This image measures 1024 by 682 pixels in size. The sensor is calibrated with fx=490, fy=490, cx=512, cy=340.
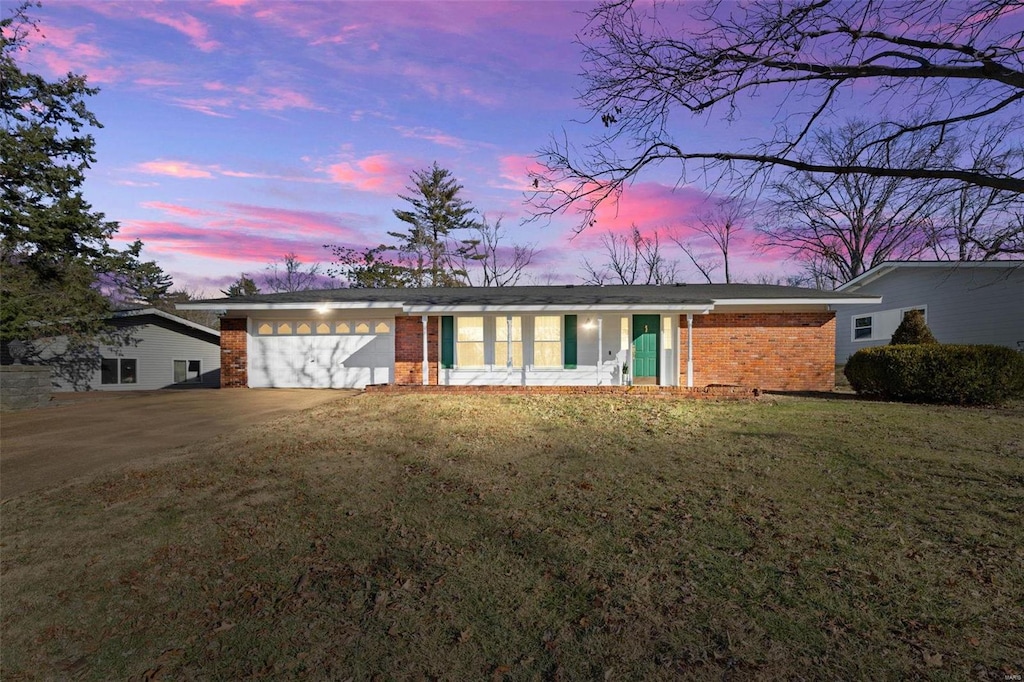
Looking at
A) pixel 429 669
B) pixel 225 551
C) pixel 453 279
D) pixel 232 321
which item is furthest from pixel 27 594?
pixel 453 279

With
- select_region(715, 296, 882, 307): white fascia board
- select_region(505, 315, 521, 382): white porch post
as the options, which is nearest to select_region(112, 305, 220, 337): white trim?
select_region(505, 315, 521, 382): white porch post

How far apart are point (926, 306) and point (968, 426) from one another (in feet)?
41.2

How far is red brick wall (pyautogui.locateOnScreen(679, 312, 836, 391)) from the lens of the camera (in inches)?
604

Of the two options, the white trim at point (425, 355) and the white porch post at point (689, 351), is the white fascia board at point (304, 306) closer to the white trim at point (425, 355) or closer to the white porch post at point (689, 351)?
the white trim at point (425, 355)

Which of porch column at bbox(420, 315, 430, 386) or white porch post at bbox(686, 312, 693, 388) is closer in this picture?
white porch post at bbox(686, 312, 693, 388)

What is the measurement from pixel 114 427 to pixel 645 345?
13.5 meters

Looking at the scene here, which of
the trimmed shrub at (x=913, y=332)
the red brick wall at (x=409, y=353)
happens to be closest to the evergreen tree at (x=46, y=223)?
the red brick wall at (x=409, y=353)

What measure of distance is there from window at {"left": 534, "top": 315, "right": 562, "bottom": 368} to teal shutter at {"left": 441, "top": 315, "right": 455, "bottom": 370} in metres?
2.66

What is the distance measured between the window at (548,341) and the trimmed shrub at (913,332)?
9678mm

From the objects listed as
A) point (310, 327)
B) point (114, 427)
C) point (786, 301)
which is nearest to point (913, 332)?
point (786, 301)

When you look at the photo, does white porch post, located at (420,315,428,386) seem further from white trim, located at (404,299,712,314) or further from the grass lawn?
the grass lawn

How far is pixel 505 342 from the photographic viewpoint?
15570 mm

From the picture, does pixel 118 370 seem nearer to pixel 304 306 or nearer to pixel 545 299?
pixel 304 306

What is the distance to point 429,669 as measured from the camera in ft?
8.59
